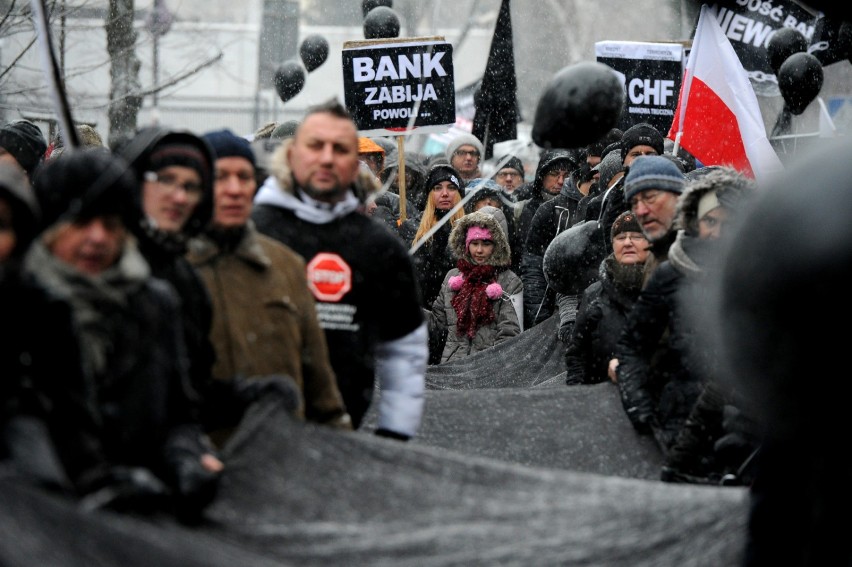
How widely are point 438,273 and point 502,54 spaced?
1878 mm

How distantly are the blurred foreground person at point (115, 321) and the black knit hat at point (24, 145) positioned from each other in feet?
15.5

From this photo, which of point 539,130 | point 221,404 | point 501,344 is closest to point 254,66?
point 501,344

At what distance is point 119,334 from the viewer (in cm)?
393

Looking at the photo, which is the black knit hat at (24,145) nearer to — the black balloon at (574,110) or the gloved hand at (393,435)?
the black balloon at (574,110)

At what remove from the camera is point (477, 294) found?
10750mm

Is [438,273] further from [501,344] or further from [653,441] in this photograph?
[653,441]

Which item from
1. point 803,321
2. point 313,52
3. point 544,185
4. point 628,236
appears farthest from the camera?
point 313,52

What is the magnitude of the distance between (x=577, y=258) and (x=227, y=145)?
4255 mm

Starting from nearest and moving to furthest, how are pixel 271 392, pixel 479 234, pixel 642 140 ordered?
1. pixel 271 392
2. pixel 642 140
3. pixel 479 234

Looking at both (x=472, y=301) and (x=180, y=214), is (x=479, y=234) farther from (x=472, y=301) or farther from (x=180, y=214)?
(x=180, y=214)

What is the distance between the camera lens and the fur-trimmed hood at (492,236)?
10.9 metres

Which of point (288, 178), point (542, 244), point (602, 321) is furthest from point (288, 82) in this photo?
point (288, 178)

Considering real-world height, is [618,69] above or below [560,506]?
above

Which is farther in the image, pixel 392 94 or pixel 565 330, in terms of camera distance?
pixel 392 94
